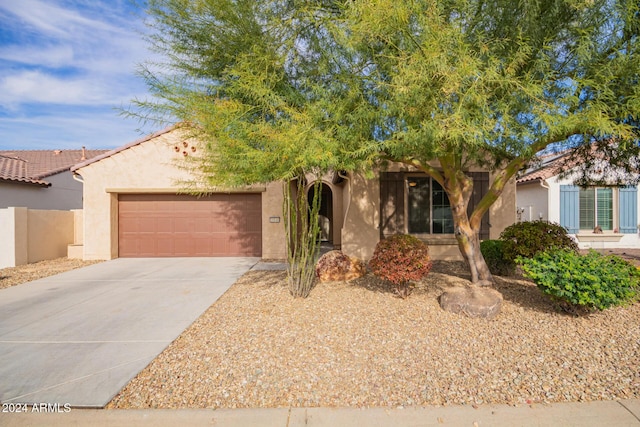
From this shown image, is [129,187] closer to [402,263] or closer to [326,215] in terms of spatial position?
[326,215]

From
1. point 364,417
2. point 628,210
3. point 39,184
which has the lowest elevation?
point 364,417

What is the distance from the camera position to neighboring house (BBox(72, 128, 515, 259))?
10.2m

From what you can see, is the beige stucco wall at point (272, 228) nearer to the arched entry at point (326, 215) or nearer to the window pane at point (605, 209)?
the arched entry at point (326, 215)

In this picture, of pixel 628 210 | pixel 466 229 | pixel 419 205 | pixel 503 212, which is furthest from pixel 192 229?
pixel 628 210

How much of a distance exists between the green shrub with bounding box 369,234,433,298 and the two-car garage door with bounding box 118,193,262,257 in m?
6.53

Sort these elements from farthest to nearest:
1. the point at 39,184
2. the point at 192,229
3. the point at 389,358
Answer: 1. the point at 39,184
2. the point at 192,229
3. the point at 389,358

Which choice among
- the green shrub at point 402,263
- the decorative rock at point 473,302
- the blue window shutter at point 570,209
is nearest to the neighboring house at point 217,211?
the blue window shutter at point 570,209

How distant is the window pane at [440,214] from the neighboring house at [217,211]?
3cm

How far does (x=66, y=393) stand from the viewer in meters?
3.27

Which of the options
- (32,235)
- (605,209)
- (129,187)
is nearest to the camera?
(32,235)

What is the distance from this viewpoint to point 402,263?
5785mm

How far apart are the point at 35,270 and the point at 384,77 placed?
10.9 metres

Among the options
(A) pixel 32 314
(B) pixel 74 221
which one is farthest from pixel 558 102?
(B) pixel 74 221

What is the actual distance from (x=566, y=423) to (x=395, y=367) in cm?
149
